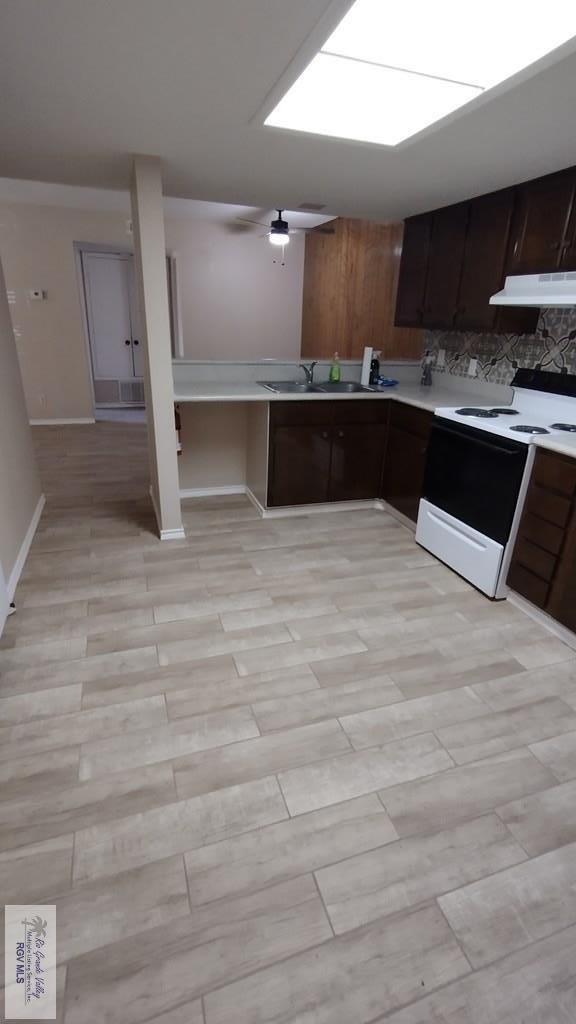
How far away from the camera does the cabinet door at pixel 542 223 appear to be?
2.49 meters

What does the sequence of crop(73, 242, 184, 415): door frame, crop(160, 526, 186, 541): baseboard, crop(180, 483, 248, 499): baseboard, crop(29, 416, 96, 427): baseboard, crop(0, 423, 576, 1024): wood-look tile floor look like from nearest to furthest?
crop(0, 423, 576, 1024): wood-look tile floor
crop(160, 526, 186, 541): baseboard
crop(180, 483, 248, 499): baseboard
crop(73, 242, 184, 415): door frame
crop(29, 416, 96, 427): baseboard

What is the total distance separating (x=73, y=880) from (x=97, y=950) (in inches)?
7.8

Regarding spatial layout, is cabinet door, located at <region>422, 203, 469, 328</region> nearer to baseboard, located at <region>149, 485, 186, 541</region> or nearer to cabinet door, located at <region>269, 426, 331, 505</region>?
cabinet door, located at <region>269, 426, 331, 505</region>

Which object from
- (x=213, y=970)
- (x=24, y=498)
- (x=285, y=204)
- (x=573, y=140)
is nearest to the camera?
(x=213, y=970)

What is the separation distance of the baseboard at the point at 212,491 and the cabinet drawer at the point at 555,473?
7.69 ft

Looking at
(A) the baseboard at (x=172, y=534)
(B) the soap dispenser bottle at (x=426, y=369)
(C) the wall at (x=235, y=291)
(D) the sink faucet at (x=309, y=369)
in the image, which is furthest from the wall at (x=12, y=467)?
(C) the wall at (x=235, y=291)

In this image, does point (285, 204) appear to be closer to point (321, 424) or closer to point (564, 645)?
point (321, 424)

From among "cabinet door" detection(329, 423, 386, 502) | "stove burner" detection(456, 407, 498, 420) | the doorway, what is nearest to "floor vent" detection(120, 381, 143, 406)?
the doorway

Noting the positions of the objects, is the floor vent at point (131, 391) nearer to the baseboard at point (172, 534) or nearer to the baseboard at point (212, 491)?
the baseboard at point (212, 491)

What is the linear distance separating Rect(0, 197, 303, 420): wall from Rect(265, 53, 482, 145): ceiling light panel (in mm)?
4578

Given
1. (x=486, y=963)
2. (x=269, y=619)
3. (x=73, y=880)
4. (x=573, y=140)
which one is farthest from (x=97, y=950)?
(x=573, y=140)

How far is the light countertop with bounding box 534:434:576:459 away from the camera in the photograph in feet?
7.30

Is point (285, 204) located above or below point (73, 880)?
above

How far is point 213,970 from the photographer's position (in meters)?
1.17
